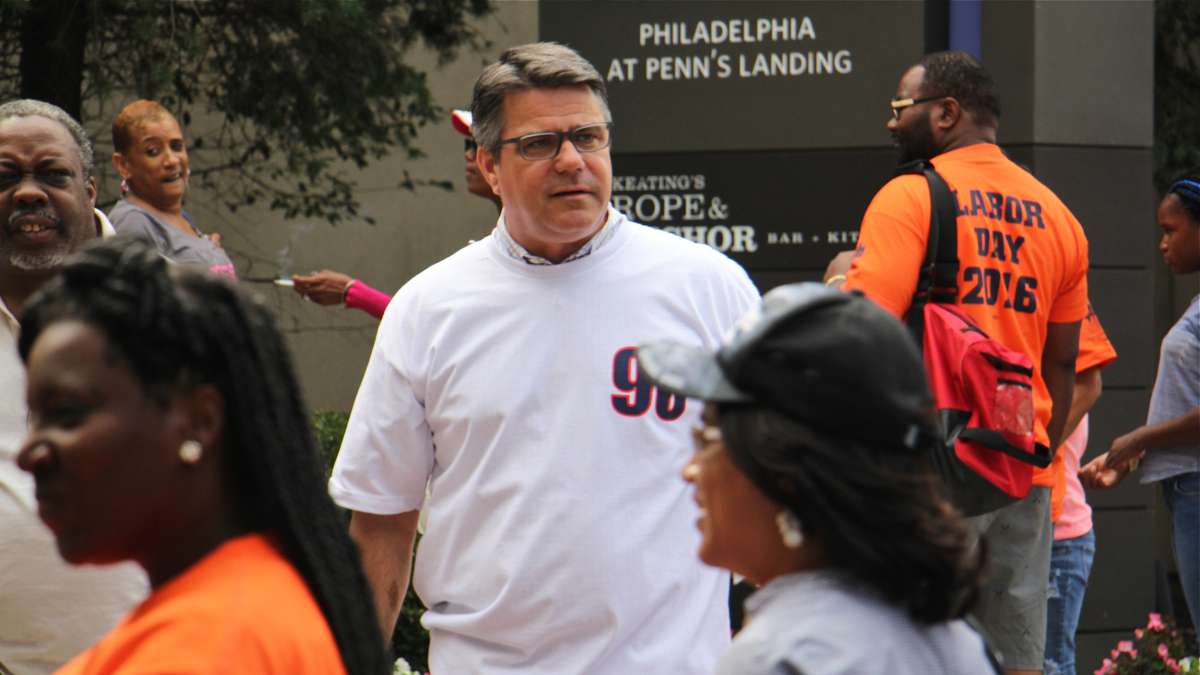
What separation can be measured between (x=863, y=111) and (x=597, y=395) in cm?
418

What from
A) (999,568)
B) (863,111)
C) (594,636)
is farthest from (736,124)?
(594,636)

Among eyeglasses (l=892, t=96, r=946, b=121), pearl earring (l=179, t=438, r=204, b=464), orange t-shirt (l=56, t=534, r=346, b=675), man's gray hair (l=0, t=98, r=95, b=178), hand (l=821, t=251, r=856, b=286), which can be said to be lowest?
hand (l=821, t=251, r=856, b=286)

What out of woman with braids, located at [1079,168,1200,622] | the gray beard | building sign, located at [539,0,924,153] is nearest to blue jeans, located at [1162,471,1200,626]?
woman with braids, located at [1079,168,1200,622]

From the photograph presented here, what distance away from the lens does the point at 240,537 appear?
216 cm

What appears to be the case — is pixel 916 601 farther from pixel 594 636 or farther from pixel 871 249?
pixel 871 249

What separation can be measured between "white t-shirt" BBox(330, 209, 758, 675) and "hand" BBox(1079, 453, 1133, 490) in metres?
3.37

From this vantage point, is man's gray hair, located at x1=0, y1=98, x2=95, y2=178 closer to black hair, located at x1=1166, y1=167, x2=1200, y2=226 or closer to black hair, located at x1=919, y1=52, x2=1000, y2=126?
black hair, located at x1=919, y1=52, x2=1000, y2=126

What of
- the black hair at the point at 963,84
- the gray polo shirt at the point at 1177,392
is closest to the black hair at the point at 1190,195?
the gray polo shirt at the point at 1177,392

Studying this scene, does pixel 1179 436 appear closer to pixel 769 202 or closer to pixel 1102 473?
pixel 1102 473

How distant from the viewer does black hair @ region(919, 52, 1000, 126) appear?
20.0 feet

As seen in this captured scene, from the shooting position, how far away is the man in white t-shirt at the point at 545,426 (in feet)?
12.6

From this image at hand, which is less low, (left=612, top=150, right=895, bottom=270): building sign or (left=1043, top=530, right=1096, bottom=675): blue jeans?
(left=612, top=150, right=895, bottom=270): building sign

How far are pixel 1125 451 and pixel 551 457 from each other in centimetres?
382

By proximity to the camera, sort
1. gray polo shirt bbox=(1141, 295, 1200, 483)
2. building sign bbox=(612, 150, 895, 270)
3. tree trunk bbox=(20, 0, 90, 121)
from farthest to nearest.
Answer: tree trunk bbox=(20, 0, 90, 121), building sign bbox=(612, 150, 895, 270), gray polo shirt bbox=(1141, 295, 1200, 483)
